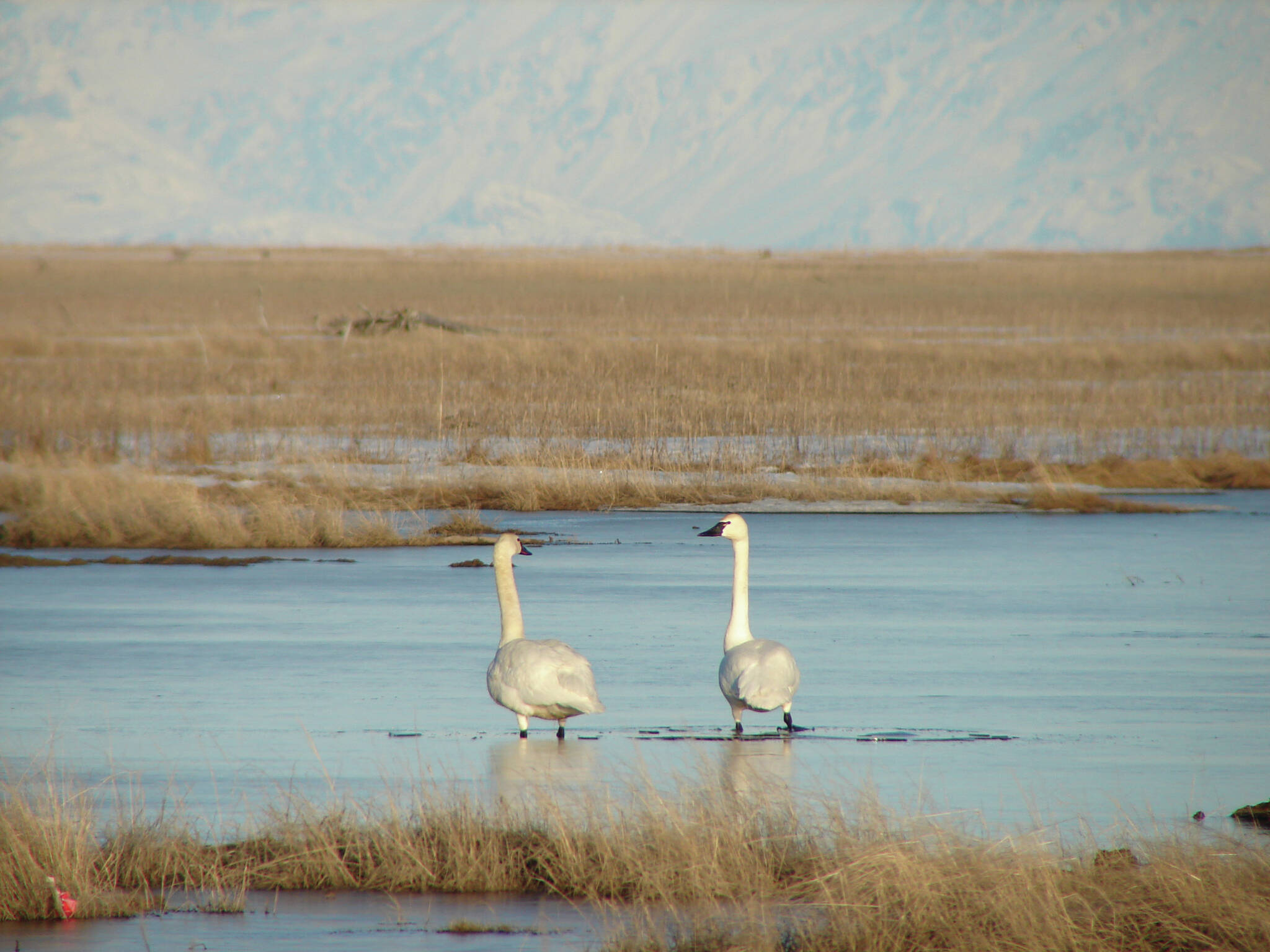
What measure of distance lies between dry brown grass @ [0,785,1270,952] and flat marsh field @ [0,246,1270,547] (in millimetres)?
10698

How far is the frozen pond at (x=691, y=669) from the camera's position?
8.49 meters

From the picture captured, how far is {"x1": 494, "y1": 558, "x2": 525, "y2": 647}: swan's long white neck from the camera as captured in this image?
10055 millimetres

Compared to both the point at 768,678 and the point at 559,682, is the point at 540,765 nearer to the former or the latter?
the point at 559,682

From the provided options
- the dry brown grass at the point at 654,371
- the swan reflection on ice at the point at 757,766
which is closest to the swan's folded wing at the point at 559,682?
the swan reflection on ice at the point at 757,766

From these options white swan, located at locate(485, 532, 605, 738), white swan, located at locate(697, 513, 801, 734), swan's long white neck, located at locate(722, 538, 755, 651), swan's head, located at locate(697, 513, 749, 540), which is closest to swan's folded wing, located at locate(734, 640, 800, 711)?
white swan, located at locate(697, 513, 801, 734)

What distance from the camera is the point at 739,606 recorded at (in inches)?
399

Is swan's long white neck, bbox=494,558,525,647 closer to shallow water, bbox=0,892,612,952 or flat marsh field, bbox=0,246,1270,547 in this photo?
shallow water, bbox=0,892,612,952

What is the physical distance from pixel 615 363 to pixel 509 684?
83.0 ft

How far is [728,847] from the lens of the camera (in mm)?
6652

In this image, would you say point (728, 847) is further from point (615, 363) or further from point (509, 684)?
point (615, 363)

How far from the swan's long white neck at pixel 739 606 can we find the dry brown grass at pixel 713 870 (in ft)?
7.85

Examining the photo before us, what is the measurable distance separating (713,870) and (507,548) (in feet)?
14.6

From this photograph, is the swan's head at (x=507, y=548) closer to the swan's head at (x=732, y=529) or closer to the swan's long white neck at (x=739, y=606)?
the swan's head at (x=732, y=529)

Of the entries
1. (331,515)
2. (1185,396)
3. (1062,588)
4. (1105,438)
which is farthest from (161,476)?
(1185,396)
